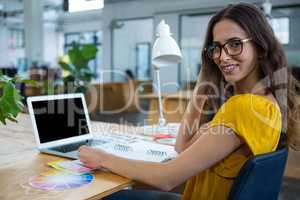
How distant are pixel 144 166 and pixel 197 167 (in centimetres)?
20

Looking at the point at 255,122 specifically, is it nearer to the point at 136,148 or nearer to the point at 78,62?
the point at 136,148

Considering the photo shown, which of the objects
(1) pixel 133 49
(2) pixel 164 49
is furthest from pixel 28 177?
(1) pixel 133 49

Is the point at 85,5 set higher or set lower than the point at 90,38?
lower

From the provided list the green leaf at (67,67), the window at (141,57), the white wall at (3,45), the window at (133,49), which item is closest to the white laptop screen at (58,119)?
the green leaf at (67,67)

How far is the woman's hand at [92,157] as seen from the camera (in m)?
1.26

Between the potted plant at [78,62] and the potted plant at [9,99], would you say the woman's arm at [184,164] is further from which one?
the potted plant at [78,62]

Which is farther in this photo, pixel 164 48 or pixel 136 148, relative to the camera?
pixel 164 48

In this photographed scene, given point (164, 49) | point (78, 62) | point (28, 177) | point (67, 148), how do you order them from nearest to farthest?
point (28, 177)
point (67, 148)
point (164, 49)
point (78, 62)

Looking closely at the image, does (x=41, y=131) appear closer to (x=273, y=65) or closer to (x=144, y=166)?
(x=144, y=166)

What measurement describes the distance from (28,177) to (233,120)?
2.54 feet

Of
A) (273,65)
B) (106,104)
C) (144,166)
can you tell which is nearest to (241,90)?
(273,65)

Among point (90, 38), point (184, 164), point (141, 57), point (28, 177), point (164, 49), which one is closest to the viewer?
point (184, 164)

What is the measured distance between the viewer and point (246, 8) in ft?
3.84

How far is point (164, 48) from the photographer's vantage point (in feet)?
6.52
